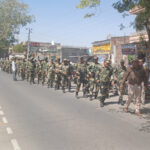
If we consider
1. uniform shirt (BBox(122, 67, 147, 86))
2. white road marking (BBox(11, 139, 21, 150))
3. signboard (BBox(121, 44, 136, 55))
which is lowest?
white road marking (BBox(11, 139, 21, 150))

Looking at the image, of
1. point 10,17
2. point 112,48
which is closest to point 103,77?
point 112,48

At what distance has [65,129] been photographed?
573 centimetres

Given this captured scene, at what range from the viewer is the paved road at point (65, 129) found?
4.70 metres

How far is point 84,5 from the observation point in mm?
6090

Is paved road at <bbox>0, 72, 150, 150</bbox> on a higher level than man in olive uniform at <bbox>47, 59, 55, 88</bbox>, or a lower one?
lower

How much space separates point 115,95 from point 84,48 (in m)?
53.2

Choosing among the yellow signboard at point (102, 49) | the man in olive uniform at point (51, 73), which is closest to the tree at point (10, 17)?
the yellow signboard at point (102, 49)

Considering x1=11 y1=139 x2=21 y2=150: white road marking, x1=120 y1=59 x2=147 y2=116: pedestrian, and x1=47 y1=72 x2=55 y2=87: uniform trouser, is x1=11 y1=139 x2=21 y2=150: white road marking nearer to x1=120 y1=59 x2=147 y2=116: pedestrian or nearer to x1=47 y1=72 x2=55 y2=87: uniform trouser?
x1=120 y1=59 x2=147 y2=116: pedestrian

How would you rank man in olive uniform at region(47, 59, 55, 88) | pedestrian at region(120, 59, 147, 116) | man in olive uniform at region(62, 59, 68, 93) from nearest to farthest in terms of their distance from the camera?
1. pedestrian at region(120, 59, 147, 116)
2. man in olive uniform at region(62, 59, 68, 93)
3. man in olive uniform at region(47, 59, 55, 88)

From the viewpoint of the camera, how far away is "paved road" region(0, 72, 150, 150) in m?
4.70

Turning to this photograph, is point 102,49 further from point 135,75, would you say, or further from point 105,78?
point 135,75

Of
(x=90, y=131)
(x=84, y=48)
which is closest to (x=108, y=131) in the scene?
(x=90, y=131)

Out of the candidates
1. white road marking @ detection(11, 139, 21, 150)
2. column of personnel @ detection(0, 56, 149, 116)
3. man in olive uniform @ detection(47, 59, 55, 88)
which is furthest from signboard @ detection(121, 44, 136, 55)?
white road marking @ detection(11, 139, 21, 150)

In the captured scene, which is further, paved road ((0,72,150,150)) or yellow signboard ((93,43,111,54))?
yellow signboard ((93,43,111,54))
